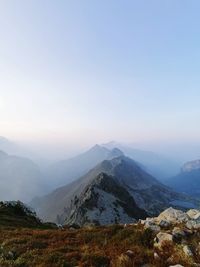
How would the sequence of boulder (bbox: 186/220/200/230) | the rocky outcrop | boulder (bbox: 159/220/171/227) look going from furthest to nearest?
boulder (bbox: 159/220/171/227), boulder (bbox: 186/220/200/230), the rocky outcrop

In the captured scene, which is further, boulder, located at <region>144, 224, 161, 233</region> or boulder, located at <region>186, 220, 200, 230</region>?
boulder, located at <region>144, 224, 161, 233</region>

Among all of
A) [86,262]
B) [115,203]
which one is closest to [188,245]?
[86,262]

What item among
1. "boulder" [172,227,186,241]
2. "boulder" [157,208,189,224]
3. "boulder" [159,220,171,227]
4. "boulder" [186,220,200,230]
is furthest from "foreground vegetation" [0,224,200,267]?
"boulder" [157,208,189,224]

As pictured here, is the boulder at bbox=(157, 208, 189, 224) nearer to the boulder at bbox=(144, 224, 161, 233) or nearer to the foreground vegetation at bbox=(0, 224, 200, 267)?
the boulder at bbox=(144, 224, 161, 233)

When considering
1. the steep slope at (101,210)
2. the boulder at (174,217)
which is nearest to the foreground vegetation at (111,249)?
the boulder at (174,217)

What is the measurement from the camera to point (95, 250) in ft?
63.3

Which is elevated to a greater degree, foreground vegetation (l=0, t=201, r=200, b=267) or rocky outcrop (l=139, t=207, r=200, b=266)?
rocky outcrop (l=139, t=207, r=200, b=266)

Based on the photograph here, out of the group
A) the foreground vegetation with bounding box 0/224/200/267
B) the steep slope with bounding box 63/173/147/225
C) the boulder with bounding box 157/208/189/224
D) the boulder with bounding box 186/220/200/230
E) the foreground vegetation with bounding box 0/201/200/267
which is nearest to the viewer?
the foreground vegetation with bounding box 0/201/200/267

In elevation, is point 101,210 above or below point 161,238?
below

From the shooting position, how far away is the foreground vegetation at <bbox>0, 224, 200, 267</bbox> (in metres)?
16.5

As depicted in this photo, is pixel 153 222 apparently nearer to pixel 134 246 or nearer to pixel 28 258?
pixel 134 246

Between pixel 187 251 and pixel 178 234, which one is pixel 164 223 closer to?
pixel 178 234

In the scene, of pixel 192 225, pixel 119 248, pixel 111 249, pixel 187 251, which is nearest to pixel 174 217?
pixel 192 225

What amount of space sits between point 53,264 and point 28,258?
2.20 m
